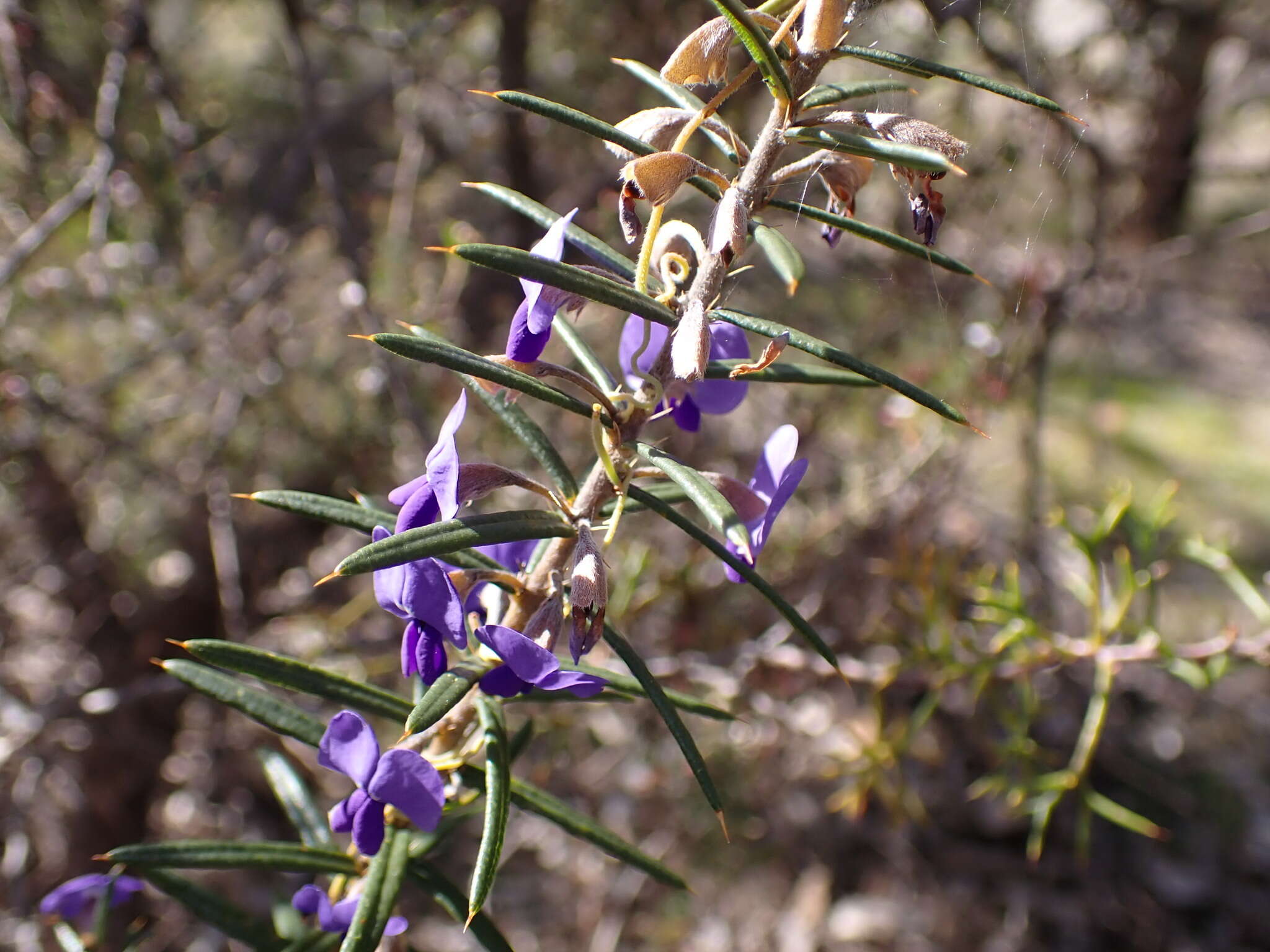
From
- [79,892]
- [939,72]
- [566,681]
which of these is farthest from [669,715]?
[79,892]

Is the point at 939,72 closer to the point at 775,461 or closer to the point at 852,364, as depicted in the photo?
the point at 852,364

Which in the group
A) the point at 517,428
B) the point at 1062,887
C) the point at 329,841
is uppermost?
the point at 517,428

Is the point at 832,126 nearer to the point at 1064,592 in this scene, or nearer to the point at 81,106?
the point at 81,106

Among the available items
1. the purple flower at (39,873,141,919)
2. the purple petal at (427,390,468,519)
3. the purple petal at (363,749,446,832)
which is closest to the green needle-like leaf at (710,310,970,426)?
the purple petal at (427,390,468,519)

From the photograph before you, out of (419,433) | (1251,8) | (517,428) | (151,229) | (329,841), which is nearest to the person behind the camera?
(517,428)

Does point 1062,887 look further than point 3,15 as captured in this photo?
Yes

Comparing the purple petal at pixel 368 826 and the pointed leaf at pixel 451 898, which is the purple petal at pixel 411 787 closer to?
the purple petal at pixel 368 826

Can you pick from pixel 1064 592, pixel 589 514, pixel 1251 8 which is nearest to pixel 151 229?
pixel 589 514

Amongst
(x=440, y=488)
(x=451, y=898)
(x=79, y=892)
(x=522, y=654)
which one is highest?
A: (x=440, y=488)
